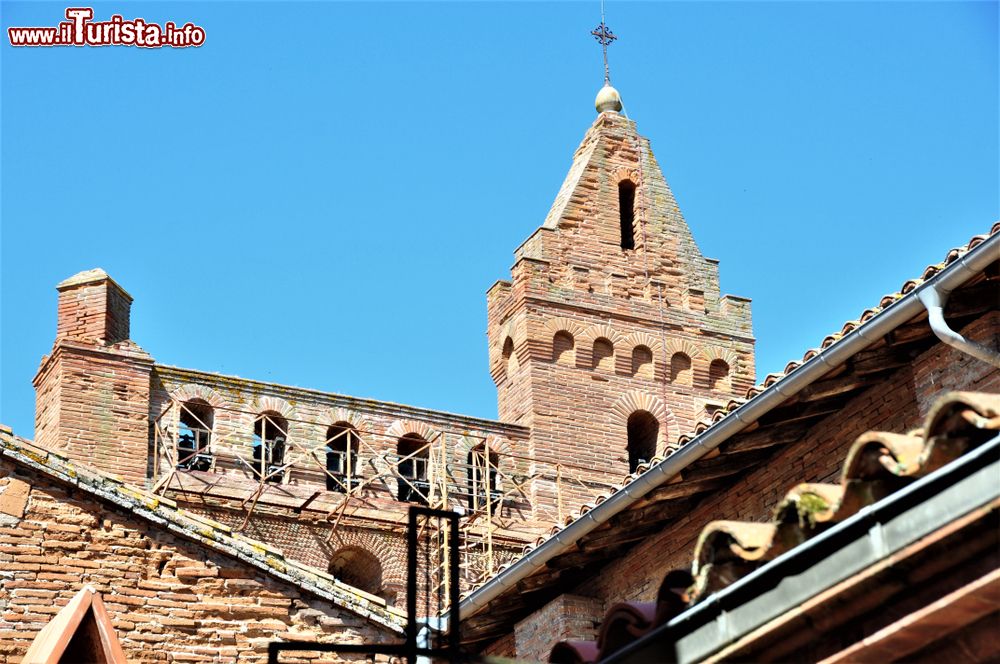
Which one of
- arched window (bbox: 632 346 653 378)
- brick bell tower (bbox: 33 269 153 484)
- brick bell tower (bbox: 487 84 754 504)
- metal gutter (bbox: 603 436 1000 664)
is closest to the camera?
metal gutter (bbox: 603 436 1000 664)

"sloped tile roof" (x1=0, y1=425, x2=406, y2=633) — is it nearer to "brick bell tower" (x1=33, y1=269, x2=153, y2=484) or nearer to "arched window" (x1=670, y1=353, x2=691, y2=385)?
"brick bell tower" (x1=33, y1=269, x2=153, y2=484)

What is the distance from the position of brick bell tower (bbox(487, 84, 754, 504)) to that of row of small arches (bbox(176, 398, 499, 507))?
96 cm

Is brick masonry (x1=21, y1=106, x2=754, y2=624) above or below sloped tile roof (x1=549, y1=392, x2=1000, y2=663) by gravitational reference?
above

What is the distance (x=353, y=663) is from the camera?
12266mm

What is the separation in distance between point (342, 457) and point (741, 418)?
48.2 ft

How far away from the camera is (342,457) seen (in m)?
25.7

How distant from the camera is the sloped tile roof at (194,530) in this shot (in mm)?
12359

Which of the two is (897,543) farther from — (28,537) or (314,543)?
(314,543)

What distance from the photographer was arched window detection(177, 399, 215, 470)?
969 inches

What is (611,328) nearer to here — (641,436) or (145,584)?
(641,436)

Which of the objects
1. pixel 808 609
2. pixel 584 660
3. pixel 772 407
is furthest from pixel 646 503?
pixel 808 609

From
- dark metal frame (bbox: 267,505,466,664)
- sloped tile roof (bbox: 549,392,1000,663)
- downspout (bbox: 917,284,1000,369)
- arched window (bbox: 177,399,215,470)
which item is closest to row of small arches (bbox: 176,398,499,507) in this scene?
arched window (bbox: 177,399,215,470)

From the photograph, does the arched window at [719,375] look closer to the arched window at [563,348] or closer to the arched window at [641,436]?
the arched window at [641,436]

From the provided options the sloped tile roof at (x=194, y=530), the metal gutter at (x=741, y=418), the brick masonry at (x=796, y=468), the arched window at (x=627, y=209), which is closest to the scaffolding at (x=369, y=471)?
the arched window at (x=627, y=209)
